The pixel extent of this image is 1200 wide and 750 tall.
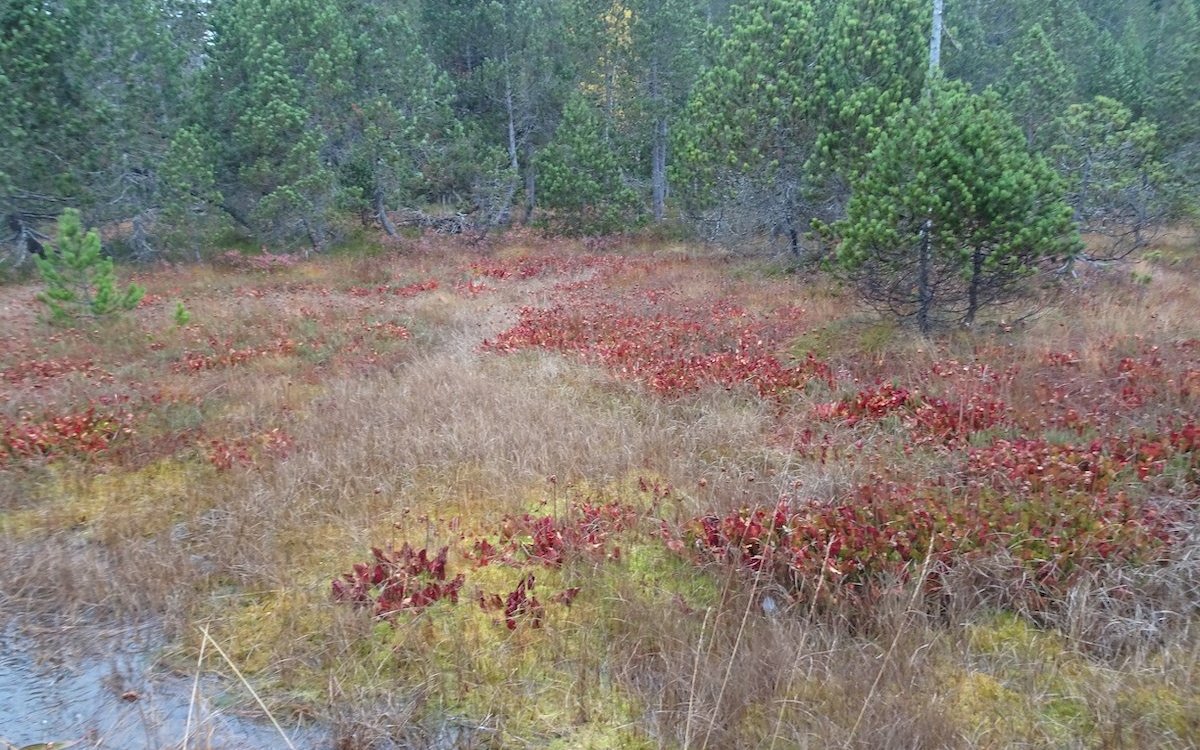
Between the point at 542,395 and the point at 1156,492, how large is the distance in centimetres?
449

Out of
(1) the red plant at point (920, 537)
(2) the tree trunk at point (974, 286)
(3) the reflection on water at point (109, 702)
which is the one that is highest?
(2) the tree trunk at point (974, 286)

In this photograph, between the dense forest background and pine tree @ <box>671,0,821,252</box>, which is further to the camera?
pine tree @ <box>671,0,821,252</box>

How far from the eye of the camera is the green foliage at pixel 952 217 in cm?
741

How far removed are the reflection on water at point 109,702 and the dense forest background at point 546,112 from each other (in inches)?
291

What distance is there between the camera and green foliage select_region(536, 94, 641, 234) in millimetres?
19938

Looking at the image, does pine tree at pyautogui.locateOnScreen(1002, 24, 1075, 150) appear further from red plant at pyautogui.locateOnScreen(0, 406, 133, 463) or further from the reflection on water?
the reflection on water

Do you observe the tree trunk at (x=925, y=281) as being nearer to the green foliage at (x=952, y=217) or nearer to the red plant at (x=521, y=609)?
the green foliage at (x=952, y=217)

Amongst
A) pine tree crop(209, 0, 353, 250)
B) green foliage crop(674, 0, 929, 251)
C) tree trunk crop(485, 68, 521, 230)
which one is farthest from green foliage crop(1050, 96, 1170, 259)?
pine tree crop(209, 0, 353, 250)

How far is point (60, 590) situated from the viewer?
421 cm

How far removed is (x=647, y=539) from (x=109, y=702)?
9.01 ft

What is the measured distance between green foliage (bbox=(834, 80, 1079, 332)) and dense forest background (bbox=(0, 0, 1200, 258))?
3.4 inches

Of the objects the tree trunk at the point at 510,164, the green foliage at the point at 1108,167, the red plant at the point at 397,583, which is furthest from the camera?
the tree trunk at the point at 510,164

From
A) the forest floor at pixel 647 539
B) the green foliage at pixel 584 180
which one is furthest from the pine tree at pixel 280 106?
the forest floor at pixel 647 539

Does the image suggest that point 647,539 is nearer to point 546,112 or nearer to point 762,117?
point 762,117
